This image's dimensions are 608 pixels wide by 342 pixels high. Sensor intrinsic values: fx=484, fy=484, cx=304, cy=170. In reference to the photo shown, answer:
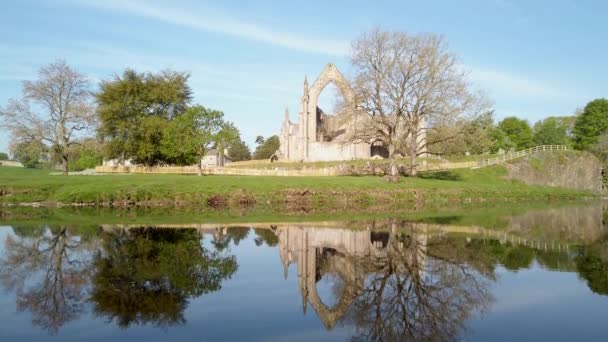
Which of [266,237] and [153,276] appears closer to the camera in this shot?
[153,276]

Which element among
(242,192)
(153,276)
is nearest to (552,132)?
(242,192)

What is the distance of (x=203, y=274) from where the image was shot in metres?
11.2

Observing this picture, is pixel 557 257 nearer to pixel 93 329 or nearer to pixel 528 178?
pixel 93 329

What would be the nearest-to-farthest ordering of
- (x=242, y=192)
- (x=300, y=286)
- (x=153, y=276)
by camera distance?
1. (x=300, y=286)
2. (x=153, y=276)
3. (x=242, y=192)

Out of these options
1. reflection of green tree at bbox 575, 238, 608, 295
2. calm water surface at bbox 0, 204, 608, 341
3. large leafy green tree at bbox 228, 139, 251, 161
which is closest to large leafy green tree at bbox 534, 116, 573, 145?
large leafy green tree at bbox 228, 139, 251, 161

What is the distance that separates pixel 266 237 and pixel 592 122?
74432 millimetres

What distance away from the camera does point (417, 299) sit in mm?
9062

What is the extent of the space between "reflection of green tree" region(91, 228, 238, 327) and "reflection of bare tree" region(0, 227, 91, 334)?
0.41 metres

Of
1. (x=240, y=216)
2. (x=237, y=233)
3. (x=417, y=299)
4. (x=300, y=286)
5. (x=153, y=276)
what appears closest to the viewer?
(x=417, y=299)

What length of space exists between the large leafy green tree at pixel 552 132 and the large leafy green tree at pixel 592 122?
13.7 m

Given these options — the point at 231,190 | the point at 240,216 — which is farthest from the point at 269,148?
the point at 240,216

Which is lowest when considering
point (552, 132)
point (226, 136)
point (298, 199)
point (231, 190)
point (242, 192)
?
point (298, 199)

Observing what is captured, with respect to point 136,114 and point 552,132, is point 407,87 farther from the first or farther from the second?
point 552,132

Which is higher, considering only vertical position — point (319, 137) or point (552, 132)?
point (552, 132)
